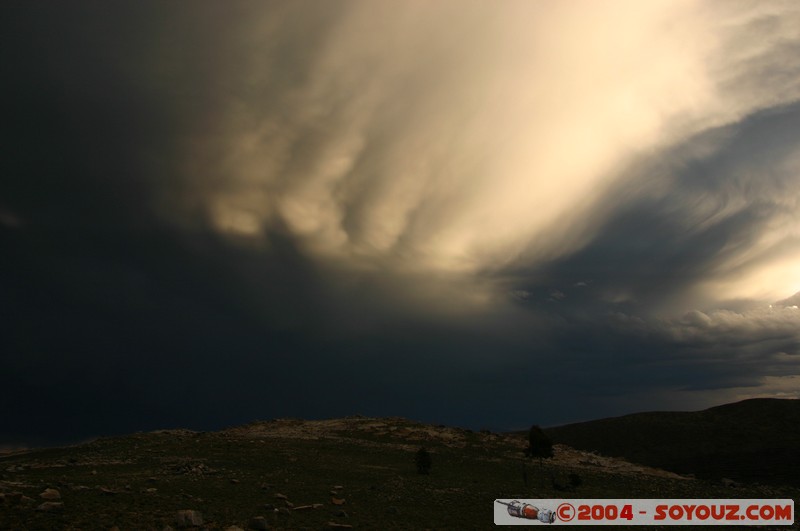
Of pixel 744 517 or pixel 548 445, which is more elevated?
pixel 548 445

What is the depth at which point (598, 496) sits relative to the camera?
3719cm

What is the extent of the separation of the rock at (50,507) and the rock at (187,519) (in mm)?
5149

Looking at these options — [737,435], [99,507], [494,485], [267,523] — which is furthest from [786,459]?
[99,507]

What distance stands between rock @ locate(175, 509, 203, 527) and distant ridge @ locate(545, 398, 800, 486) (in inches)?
2847

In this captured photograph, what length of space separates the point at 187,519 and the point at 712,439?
4363 inches

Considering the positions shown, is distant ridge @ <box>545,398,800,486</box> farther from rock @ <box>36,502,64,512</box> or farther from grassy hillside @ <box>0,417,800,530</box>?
rock @ <box>36,502,64,512</box>

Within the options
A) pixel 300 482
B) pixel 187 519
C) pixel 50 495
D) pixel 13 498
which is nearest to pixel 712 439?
pixel 300 482

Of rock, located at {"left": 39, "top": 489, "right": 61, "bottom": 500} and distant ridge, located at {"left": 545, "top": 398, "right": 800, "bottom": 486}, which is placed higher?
rock, located at {"left": 39, "top": 489, "right": 61, "bottom": 500}

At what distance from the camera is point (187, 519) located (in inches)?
836

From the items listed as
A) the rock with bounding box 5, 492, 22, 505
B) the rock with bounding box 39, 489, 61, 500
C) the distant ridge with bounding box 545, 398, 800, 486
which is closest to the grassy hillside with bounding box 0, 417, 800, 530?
the rock with bounding box 5, 492, 22, 505

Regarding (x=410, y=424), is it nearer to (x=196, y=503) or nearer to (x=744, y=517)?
(x=744, y=517)

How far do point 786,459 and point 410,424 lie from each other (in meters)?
61.6

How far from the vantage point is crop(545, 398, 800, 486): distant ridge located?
78.1 metres

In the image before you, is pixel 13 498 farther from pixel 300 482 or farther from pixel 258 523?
pixel 300 482
